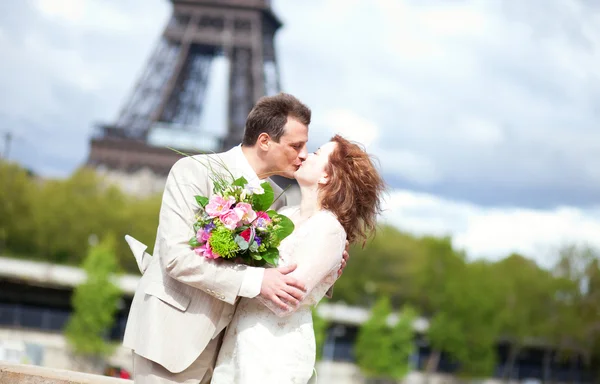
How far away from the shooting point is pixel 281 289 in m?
4.25

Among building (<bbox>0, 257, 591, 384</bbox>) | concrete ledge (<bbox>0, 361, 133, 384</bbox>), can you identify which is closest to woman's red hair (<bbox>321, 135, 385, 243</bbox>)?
concrete ledge (<bbox>0, 361, 133, 384</bbox>)

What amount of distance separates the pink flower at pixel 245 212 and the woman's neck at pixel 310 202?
18.3 inches

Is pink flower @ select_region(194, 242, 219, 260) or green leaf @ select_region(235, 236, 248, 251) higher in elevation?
green leaf @ select_region(235, 236, 248, 251)

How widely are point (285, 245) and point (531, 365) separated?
47.5 metres

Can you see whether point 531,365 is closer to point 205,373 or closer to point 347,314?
point 347,314

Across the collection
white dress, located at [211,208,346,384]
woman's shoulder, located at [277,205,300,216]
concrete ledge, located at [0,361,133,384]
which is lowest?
concrete ledge, located at [0,361,133,384]

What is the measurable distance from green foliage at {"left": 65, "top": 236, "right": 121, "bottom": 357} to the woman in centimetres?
2969

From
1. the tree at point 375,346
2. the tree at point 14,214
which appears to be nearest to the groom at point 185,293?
the tree at point 375,346

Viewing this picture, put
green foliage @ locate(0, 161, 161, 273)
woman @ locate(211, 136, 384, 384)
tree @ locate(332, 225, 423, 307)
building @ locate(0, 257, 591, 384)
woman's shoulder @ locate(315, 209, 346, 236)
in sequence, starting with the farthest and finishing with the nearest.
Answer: tree @ locate(332, 225, 423, 307) → green foliage @ locate(0, 161, 161, 273) → building @ locate(0, 257, 591, 384) → woman's shoulder @ locate(315, 209, 346, 236) → woman @ locate(211, 136, 384, 384)

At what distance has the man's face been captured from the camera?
4.68 m

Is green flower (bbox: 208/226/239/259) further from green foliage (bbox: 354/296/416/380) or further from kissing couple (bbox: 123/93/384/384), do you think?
green foliage (bbox: 354/296/416/380)

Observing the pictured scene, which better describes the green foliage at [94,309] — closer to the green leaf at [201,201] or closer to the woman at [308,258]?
the woman at [308,258]

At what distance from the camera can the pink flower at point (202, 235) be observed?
429 cm

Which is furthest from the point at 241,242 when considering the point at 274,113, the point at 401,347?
the point at 401,347
